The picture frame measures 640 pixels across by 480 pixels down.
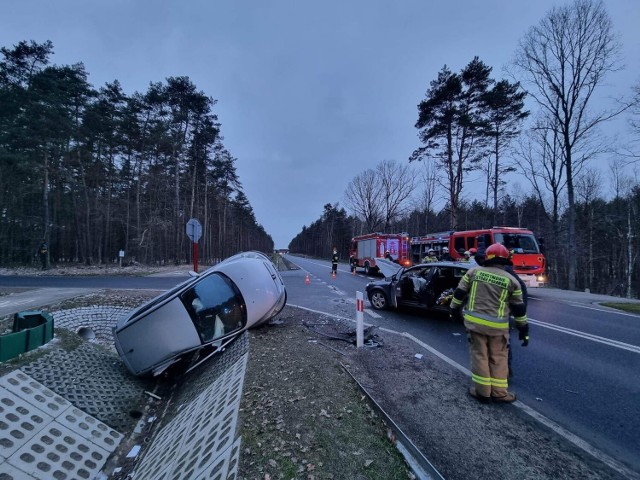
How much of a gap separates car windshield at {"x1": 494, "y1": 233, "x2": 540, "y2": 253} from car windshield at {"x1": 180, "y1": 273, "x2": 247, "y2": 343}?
11.5 meters

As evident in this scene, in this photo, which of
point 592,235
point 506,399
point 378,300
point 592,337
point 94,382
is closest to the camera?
point 506,399

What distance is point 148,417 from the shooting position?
440 centimetres

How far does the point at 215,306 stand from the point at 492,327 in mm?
4308

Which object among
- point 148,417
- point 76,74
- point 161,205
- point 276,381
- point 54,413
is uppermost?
point 76,74

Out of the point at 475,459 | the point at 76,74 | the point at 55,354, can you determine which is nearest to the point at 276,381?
the point at 475,459

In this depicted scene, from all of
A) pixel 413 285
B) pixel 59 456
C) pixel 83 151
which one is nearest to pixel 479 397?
pixel 413 285

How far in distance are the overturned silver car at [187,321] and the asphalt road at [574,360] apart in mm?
3728

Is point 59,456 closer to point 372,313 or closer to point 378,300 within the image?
point 372,313

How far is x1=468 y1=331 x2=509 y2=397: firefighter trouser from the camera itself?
3.58 m

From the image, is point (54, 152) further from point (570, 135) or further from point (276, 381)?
point (570, 135)

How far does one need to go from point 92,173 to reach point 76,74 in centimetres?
823

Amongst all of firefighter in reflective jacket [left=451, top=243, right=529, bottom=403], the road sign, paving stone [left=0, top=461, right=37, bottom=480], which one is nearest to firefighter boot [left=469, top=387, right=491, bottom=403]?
firefighter in reflective jacket [left=451, top=243, right=529, bottom=403]

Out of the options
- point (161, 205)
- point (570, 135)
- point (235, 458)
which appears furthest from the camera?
point (161, 205)

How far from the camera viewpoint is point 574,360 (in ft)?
16.1
